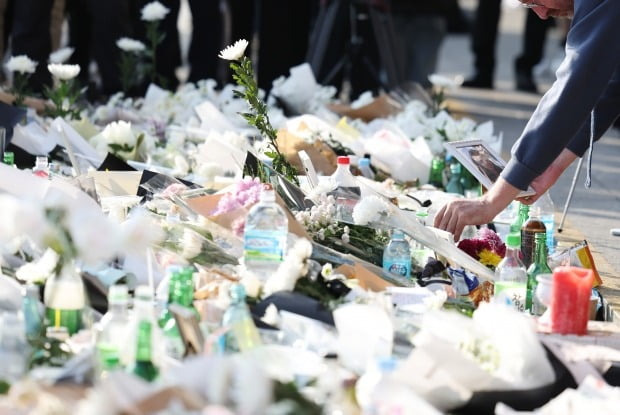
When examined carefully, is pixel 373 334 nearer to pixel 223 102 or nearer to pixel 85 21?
pixel 223 102

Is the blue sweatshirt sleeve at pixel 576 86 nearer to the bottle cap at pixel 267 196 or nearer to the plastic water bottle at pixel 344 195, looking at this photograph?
the plastic water bottle at pixel 344 195

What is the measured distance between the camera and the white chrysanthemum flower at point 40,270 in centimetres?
355

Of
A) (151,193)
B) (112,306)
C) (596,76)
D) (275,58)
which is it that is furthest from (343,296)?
(275,58)

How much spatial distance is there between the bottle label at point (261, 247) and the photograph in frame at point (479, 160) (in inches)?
40.5

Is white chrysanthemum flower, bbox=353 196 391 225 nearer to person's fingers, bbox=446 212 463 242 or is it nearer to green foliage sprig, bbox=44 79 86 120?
person's fingers, bbox=446 212 463 242

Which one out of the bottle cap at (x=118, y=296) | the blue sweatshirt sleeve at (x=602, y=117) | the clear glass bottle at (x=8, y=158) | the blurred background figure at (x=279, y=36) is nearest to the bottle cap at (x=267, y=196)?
the bottle cap at (x=118, y=296)

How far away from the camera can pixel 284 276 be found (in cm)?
356

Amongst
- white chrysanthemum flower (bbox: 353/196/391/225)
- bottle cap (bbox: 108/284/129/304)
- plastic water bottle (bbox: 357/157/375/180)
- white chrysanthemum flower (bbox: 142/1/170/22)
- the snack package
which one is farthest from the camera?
white chrysanthemum flower (bbox: 142/1/170/22)

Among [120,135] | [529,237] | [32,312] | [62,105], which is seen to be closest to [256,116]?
[529,237]

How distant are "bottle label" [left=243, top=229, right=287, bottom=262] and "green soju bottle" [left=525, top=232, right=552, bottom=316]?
2.53 ft

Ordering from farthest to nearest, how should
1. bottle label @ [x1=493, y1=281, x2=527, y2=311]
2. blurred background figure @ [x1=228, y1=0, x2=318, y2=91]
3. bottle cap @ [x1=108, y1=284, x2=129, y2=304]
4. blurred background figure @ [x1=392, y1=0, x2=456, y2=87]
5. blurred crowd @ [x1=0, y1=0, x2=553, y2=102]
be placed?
Answer: 1. blurred background figure @ [x1=392, y1=0, x2=456, y2=87]
2. blurred background figure @ [x1=228, y1=0, x2=318, y2=91]
3. blurred crowd @ [x1=0, y1=0, x2=553, y2=102]
4. bottle label @ [x1=493, y1=281, x2=527, y2=311]
5. bottle cap @ [x1=108, y1=284, x2=129, y2=304]

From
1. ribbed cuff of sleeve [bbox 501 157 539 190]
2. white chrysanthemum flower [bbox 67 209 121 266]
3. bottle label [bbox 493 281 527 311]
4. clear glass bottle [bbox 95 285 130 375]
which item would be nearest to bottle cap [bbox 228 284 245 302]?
clear glass bottle [bbox 95 285 130 375]

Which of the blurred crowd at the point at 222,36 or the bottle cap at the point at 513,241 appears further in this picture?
the blurred crowd at the point at 222,36

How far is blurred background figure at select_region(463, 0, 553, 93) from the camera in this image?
13.8m
